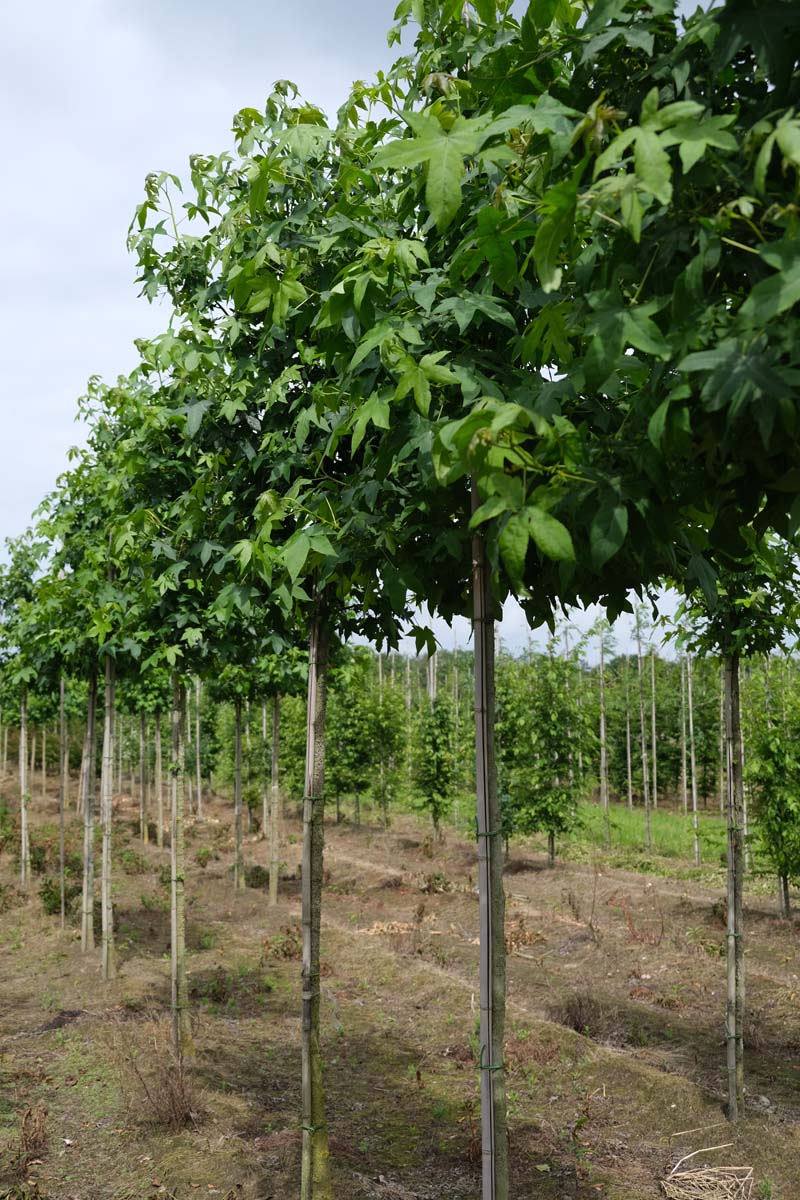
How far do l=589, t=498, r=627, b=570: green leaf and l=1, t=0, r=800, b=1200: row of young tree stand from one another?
1 cm

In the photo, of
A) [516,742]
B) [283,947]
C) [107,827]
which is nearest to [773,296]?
[107,827]

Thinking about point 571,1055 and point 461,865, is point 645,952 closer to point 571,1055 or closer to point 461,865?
point 571,1055

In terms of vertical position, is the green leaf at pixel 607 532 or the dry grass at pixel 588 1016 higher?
the green leaf at pixel 607 532

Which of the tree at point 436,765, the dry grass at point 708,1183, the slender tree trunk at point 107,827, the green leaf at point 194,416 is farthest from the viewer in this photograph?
the tree at point 436,765

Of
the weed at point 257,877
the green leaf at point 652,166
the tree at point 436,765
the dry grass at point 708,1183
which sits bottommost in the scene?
the weed at point 257,877

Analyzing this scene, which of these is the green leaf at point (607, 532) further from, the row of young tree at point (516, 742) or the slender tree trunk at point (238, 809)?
the slender tree trunk at point (238, 809)

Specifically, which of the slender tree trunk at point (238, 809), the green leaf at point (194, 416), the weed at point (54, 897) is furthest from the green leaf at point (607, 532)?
the slender tree trunk at point (238, 809)

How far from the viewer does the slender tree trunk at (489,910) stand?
2.66 m

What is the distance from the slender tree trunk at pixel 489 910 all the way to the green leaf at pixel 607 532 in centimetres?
81

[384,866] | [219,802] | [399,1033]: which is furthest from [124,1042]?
[219,802]

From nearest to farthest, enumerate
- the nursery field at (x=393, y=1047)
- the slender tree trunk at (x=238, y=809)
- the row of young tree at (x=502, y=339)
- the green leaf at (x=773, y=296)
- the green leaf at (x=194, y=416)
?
the green leaf at (x=773, y=296) → the row of young tree at (x=502, y=339) → the green leaf at (x=194, y=416) → the nursery field at (x=393, y=1047) → the slender tree trunk at (x=238, y=809)

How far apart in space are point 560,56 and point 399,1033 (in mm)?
8881

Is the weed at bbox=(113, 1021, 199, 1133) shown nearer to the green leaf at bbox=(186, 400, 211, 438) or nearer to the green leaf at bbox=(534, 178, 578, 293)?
the green leaf at bbox=(186, 400, 211, 438)

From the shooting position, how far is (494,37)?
2482 mm
